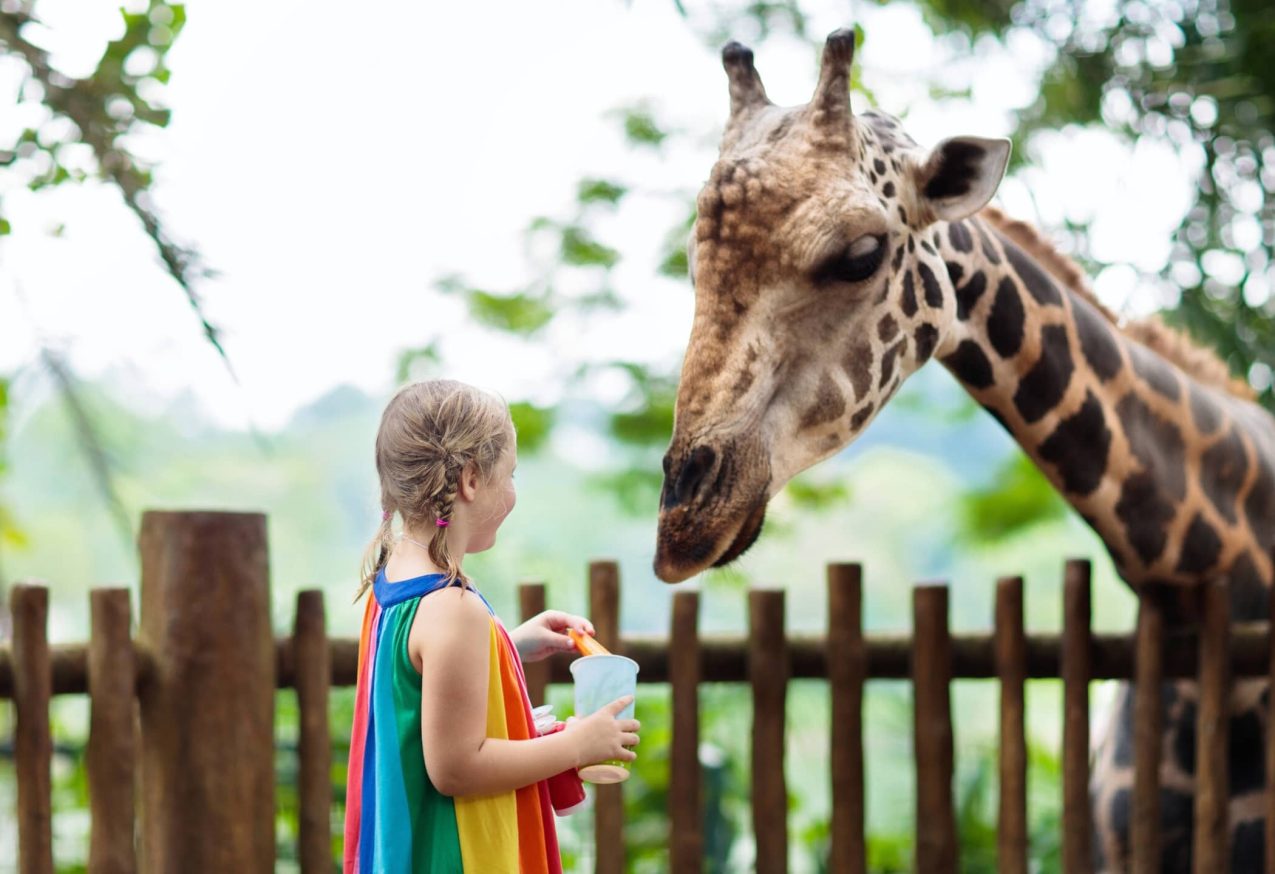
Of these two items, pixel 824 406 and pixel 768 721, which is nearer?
pixel 824 406

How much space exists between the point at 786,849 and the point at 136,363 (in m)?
1.60

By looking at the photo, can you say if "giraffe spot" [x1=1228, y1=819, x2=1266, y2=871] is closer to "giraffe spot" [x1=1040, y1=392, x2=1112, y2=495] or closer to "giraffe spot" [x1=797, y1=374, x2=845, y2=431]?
"giraffe spot" [x1=1040, y1=392, x2=1112, y2=495]

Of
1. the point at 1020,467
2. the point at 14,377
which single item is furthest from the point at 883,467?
the point at 14,377

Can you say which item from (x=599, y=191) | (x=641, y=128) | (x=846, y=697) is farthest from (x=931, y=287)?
(x=641, y=128)

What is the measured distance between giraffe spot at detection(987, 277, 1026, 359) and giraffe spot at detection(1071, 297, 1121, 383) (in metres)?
0.18

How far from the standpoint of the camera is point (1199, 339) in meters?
3.94

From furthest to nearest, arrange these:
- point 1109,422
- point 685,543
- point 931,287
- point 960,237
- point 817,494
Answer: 1. point 817,494
2. point 1109,422
3. point 960,237
4. point 931,287
5. point 685,543

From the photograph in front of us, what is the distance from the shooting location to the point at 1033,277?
2250 millimetres

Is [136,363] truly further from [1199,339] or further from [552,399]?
[552,399]

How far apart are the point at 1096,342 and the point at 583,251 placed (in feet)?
11.7

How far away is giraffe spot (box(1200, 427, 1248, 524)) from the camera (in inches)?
94.6

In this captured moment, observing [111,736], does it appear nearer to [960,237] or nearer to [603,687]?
[603,687]

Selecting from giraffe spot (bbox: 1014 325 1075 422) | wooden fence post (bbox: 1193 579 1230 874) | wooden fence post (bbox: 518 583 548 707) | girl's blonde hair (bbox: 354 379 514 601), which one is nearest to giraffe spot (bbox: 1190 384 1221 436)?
wooden fence post (bbox: 1193 579 1230 874)

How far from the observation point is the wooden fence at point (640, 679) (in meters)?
2.22
